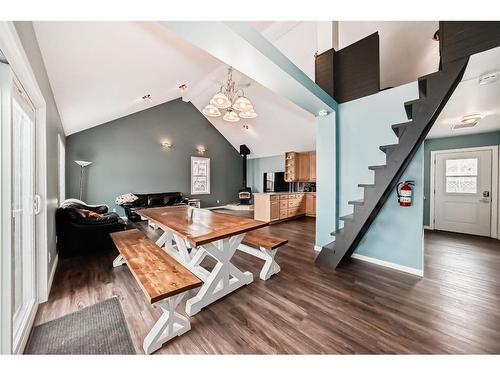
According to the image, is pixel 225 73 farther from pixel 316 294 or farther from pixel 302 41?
pixel 316 294

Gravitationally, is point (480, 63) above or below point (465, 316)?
above

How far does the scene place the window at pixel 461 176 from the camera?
4.21 metres

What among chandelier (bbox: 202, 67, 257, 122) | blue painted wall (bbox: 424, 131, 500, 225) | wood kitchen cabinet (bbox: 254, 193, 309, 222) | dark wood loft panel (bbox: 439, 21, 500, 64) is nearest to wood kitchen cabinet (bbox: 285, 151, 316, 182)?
wood kitchen cabinet (bbox: 254, 193, 309, 222)

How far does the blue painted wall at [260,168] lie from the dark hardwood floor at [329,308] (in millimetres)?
5542

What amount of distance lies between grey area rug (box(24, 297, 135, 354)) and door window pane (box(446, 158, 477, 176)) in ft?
21.9

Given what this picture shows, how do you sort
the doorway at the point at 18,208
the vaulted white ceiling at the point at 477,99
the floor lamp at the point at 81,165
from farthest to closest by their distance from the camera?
the floor lamp at the point at 81,165, the vaulted white ceiling at the point at 477,99, the doorway at the point at 18,208

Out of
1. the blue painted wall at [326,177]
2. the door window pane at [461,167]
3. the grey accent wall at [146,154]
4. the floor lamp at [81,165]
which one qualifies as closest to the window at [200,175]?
the grey accent wall at [146,154]

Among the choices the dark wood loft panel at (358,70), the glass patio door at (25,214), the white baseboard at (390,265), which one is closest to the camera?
the glass patio door at (25,214)

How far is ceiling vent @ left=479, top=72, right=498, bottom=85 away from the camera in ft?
6.34

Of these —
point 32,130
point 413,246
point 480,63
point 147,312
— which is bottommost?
point 147,312

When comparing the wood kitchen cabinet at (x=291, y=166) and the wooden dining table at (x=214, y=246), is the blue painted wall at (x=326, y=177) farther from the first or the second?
the wood kitchen cabinet at (x=291, y=166)

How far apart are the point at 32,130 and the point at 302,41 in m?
4.16
